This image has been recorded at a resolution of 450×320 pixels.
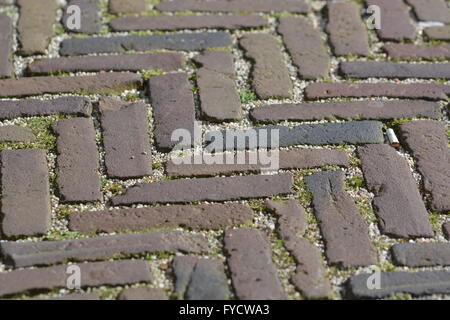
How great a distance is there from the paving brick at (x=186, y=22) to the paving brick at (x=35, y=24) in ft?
1.06

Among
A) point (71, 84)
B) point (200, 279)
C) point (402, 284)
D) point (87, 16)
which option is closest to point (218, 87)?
point (71, 84)

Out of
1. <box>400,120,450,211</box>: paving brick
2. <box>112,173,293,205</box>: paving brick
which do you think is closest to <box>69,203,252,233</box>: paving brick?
<box>112,173,293,205</box>: paving brick

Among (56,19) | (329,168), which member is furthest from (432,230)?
(56,19)

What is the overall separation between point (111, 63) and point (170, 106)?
436mm

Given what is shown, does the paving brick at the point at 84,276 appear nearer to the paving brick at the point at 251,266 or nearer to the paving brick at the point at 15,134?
the paving brick at the point at 251,266

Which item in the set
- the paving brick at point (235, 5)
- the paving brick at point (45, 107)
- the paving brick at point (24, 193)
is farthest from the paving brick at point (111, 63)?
the paving brick at point (24, 193)

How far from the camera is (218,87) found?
→ 3.50 m

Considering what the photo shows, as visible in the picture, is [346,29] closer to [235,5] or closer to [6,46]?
[235,5]

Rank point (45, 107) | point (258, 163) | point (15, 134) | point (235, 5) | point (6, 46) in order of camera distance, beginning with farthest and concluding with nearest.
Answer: point (235, 5)
point (6, 46)
point (45, 107)
point (15, 134)
point (258, 163)

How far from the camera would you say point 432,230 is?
2865 mm

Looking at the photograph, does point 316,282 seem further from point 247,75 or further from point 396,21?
point 396,21

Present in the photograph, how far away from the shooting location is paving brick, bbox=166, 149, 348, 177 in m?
3.06
